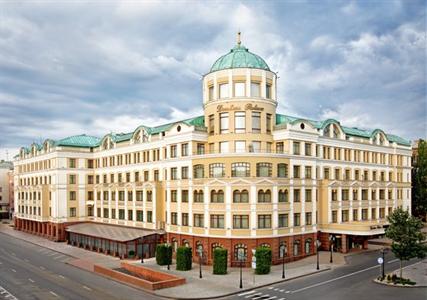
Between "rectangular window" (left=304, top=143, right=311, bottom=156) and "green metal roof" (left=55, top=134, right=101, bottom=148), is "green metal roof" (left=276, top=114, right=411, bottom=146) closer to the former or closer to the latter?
"rectangular window" (left=304, top=143, right=311, bottom=156)

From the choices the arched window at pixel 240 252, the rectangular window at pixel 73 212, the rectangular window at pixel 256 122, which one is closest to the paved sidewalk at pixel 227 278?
the arched window at pixel 240 252

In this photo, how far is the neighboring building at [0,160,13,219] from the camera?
13712cm

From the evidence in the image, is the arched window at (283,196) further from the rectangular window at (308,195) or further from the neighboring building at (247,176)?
the rectangular window at (308,195)

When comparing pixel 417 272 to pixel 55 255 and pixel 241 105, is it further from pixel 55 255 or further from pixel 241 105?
pixel 55 255

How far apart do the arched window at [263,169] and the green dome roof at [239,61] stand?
1322 cm

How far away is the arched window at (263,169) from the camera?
52.3m

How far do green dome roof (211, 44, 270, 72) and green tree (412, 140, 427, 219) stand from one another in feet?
169

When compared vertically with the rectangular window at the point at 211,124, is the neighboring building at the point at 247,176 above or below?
below

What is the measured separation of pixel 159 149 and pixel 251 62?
19.6 meters

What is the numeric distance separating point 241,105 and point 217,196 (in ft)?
40.5

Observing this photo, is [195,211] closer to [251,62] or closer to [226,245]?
[226,245]

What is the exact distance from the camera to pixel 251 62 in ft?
184

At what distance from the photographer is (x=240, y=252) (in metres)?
51.1

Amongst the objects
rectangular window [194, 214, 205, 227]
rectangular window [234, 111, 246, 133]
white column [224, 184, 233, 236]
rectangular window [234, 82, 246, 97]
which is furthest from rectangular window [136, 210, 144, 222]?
rectangular window [234, 82, 246, 97]
